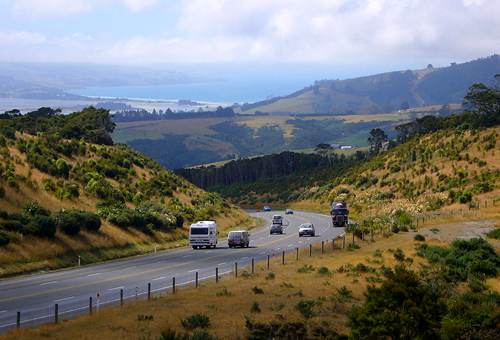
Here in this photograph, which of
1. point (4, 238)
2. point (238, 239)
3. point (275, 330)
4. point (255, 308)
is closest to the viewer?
point (275, 330)

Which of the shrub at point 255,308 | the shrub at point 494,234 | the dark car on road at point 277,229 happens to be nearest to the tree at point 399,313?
the shrub at point 255,308

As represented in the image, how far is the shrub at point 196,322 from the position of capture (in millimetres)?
24709

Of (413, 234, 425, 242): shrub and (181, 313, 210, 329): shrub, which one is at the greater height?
(181, 313, 210, 329): shrub

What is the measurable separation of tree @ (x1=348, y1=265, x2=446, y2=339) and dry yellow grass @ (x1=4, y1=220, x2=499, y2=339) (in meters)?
3.11

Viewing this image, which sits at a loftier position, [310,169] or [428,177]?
[428,177]

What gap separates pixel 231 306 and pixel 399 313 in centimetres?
816

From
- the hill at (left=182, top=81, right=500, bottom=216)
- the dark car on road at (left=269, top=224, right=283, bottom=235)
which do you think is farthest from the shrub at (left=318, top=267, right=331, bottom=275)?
the hill at (left=182, top=81, right=500, bottom=216)

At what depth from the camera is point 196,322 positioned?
24.9m

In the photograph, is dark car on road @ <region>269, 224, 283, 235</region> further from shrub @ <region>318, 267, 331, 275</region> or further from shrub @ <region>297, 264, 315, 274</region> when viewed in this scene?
shrub @ <region>318, 267, 331, 275</region>

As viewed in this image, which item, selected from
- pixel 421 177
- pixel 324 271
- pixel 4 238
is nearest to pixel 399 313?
pixel 324 271

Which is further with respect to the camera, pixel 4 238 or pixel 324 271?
pixel 4 238

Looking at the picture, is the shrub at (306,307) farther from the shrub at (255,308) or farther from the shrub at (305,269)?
the shrub at (305,269)

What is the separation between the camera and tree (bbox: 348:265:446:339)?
73.4 ft

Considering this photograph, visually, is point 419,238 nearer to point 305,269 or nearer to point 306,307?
point 305,269
